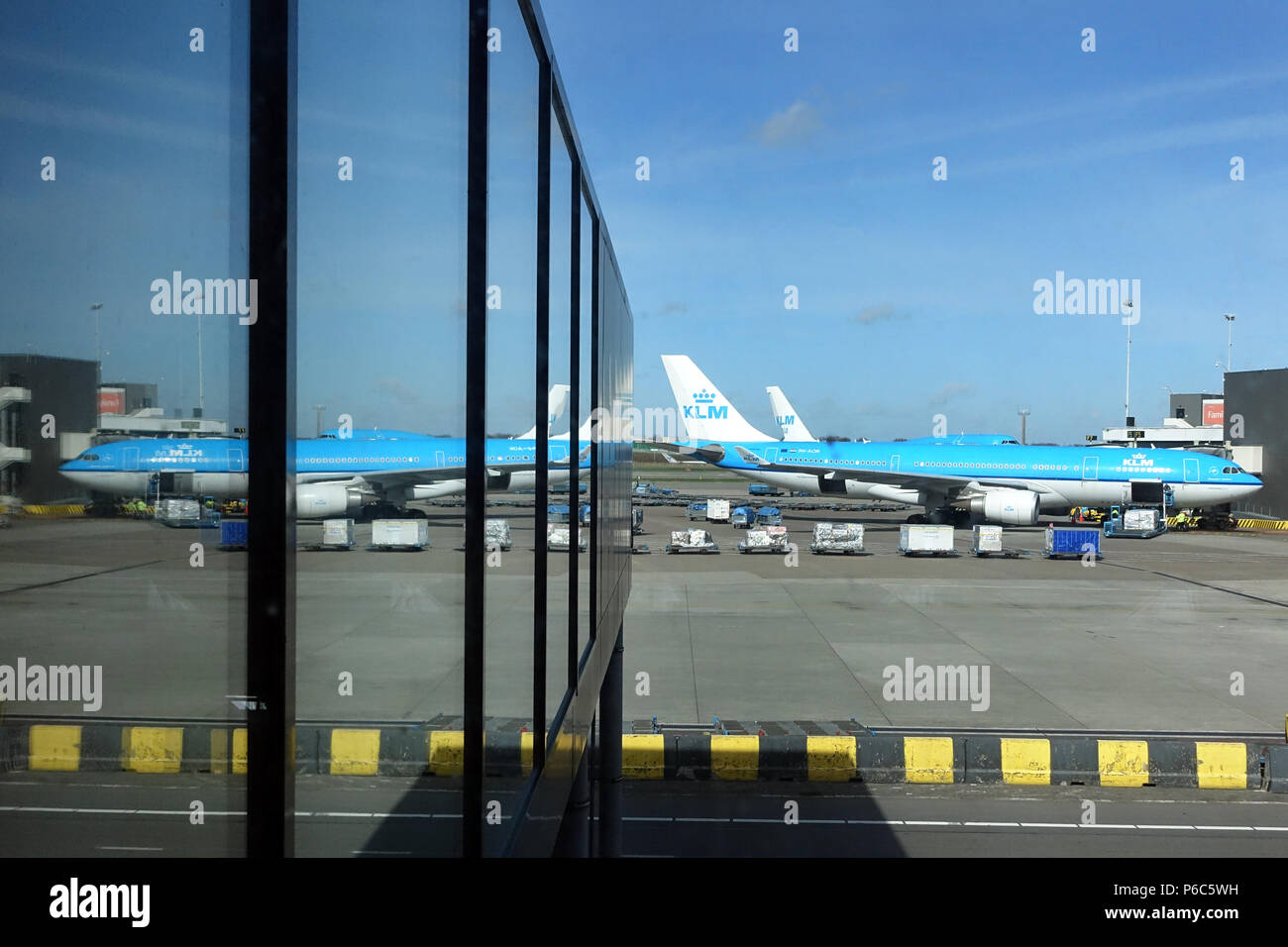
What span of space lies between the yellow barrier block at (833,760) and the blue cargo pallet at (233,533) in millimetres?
10146

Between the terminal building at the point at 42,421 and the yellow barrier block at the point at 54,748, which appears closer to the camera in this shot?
the terminal building at the point at 42,421

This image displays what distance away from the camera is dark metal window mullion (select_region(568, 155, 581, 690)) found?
425cm

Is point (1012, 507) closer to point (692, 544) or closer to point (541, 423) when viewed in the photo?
point (692, 544)

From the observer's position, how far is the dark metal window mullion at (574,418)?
14.0ft

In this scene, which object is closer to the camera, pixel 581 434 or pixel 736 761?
pixel 581 434

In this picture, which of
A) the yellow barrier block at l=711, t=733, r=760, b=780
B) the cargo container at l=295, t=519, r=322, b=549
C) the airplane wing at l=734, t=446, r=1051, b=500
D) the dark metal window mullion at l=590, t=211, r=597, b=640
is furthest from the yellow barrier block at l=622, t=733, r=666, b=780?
the airplane wing at l=734, t=446, r=1051, b=500

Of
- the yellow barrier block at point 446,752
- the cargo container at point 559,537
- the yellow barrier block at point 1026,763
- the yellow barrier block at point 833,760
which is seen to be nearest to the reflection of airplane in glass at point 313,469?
the yellow barrier block at point 446,752

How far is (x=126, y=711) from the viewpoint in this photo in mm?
1084

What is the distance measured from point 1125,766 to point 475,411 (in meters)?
10.5

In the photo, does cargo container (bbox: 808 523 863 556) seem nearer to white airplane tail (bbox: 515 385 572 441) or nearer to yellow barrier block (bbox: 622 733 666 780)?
yellow barrier block (bbox: 622 733 666 780)

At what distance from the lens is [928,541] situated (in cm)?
3450

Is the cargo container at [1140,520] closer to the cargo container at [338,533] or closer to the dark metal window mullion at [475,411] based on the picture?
the dark metal window mullion at [475,411]

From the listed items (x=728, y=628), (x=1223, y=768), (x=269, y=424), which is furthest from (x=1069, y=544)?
(x=269, y=424)
